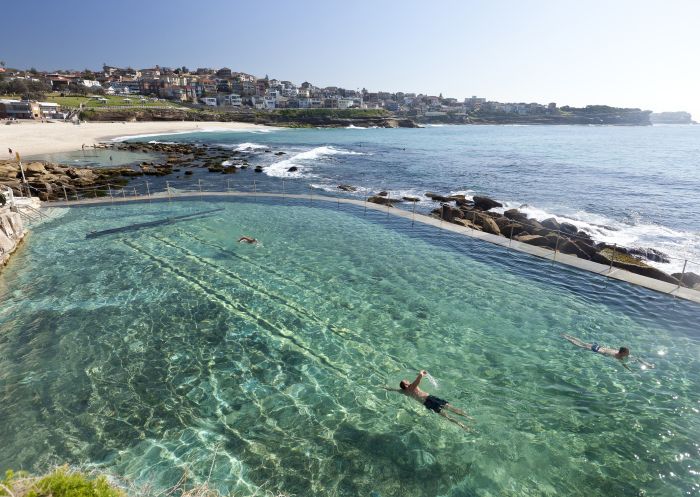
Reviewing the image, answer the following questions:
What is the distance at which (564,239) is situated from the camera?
20156mm

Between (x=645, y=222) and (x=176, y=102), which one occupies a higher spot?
(x=176, y=102)

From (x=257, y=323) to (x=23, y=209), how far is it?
19757mm

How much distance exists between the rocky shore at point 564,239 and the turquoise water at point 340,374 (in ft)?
8.86

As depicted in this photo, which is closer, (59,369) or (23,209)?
(59,369)

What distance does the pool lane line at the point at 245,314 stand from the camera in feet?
35.5

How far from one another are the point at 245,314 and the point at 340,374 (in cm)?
456

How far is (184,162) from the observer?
2066 inches

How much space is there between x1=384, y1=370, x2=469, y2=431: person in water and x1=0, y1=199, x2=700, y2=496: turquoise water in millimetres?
230

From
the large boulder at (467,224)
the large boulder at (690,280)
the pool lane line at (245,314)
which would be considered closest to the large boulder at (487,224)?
the large boulder at (467,224)

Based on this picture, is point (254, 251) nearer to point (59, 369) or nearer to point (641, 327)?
point (59, 369)

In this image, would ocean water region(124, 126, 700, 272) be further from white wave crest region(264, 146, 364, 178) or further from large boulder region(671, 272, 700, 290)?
large boulder region(671, 272, 700, 290)

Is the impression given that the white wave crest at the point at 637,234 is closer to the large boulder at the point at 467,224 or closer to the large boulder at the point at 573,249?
the large boulder at the point at 573,249

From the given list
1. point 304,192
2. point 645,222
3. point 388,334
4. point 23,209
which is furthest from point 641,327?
point 23,209

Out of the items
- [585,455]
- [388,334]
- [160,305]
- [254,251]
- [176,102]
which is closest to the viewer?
[585,455]
